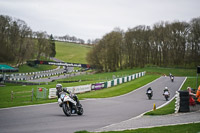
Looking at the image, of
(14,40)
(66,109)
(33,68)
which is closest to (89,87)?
(66,109)

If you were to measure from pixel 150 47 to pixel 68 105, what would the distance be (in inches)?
2959

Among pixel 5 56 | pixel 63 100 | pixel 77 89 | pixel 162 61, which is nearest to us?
pixel 63 100

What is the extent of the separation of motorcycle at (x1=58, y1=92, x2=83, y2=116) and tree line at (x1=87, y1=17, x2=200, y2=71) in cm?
6590

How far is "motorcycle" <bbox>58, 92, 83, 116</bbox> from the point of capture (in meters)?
12.3

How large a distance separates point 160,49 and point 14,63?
49.6m

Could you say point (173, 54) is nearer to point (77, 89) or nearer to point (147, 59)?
point (147, 59)

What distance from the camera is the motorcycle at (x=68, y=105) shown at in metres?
12.3

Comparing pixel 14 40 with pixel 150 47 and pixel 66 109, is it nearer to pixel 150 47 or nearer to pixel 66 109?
pixel 150 47

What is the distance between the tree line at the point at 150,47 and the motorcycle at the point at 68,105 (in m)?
65.9

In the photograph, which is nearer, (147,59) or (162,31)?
(162,31)

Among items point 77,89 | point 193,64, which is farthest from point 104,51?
point 77,89

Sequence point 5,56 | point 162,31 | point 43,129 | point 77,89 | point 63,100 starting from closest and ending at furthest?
point 43,129 → point 63,100 → point 77,89 → point 5,56 → point 162,31

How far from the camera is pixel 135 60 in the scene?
87.9 meters

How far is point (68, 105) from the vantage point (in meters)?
12.6
